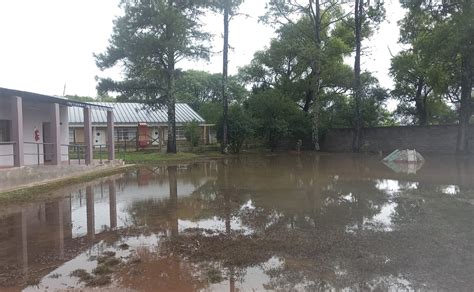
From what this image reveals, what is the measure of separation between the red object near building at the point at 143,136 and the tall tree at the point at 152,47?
323 inches

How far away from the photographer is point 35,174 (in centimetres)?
1484

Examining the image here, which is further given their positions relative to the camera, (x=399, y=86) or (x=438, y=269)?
(x=399, y=86)

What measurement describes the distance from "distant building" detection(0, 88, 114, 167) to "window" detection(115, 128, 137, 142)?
17437 mm

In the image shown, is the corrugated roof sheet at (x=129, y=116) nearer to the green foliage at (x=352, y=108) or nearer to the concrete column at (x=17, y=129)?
the green foliage at (x=352, y=108)

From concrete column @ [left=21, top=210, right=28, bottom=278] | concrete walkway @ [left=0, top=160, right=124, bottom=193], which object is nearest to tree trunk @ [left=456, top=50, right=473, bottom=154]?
concrete walkway @ [left=0, top=160, right=124, bottom=193]

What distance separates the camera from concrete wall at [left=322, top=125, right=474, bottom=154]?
28.5 m

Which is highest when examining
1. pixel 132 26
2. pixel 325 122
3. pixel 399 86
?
pixel 132 26

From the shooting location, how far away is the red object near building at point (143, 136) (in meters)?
37.6

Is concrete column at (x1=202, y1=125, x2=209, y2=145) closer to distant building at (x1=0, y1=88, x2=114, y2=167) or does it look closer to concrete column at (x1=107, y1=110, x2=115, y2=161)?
concrete column at (x1=107, y1=110, x2=115, y2=161)

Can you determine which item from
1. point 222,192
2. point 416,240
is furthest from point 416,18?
point 416,240

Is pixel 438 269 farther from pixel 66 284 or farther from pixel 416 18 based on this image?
pixel 416 18

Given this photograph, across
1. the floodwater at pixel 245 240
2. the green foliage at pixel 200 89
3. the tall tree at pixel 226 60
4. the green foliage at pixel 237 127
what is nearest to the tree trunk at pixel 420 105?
the green foliage at pixel 237 127

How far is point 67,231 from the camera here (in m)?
7.98

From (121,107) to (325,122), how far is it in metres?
20.8
